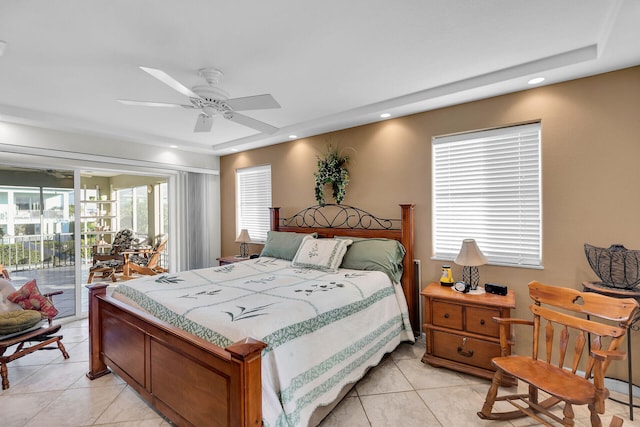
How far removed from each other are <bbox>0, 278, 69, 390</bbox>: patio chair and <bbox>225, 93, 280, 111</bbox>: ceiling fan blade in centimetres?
263

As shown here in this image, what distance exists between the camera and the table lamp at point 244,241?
4879 mm

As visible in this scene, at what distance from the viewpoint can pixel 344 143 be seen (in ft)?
13.3

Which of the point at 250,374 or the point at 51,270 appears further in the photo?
the point at 51,270

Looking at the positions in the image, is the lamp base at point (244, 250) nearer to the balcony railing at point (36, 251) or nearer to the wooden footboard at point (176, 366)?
the balcony railing at point (36, 251)

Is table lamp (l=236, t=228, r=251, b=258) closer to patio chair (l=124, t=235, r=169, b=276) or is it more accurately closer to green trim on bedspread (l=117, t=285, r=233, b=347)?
patio chair (l=124, t=235, r=169, b=276)

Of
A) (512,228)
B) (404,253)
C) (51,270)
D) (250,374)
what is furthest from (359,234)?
(51,270)

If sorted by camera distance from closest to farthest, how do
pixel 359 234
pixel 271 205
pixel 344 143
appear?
pixel 359 234 → pixel 344 143 → pixel 271 205

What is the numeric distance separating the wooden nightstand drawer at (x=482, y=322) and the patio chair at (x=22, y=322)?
3729 millimetres

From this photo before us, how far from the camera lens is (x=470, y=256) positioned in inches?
110

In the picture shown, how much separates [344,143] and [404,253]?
5.34ft

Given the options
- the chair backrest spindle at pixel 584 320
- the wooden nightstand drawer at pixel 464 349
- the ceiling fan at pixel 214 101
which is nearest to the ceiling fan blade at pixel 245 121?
the ceiling fan at pixel 214 101

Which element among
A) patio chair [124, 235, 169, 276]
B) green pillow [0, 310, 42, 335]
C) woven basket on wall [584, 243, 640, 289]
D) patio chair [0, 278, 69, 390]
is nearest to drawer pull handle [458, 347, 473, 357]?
woven basket on wall [584, 243, 640, 289]

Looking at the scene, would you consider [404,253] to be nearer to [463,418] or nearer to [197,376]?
[463,418]

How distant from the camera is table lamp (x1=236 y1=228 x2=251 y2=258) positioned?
4879mm
